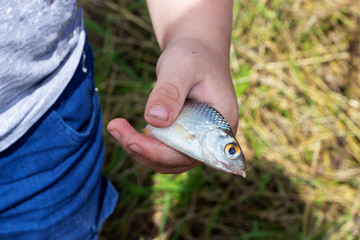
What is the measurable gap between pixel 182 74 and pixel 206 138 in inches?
5.6

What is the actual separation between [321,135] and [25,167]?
4.94 ft

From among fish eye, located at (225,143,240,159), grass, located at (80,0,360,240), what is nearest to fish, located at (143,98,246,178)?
fish eye, located at (225,143,240,159)

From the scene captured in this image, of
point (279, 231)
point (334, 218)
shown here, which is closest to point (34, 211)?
point (279, 231)

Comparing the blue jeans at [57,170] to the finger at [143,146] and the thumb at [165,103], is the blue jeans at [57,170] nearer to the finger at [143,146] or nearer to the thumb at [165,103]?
the finger at [143,146]

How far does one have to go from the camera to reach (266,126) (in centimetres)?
212

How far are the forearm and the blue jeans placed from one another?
24 centimetres

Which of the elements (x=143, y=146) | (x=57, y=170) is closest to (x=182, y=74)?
(x=143, y=146)

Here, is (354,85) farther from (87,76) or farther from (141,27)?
(87,76)

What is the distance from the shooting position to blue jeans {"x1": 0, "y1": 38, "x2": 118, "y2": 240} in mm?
1020

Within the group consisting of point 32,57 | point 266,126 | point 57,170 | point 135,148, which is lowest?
point 266,126

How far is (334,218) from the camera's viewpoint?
186 cm

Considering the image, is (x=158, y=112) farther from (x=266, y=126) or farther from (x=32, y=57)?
(x=266, y=126)

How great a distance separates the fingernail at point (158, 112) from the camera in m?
0.83

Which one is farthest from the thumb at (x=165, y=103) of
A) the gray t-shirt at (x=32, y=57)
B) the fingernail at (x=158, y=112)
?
the gray t-shirt at (x=32, y=57)
